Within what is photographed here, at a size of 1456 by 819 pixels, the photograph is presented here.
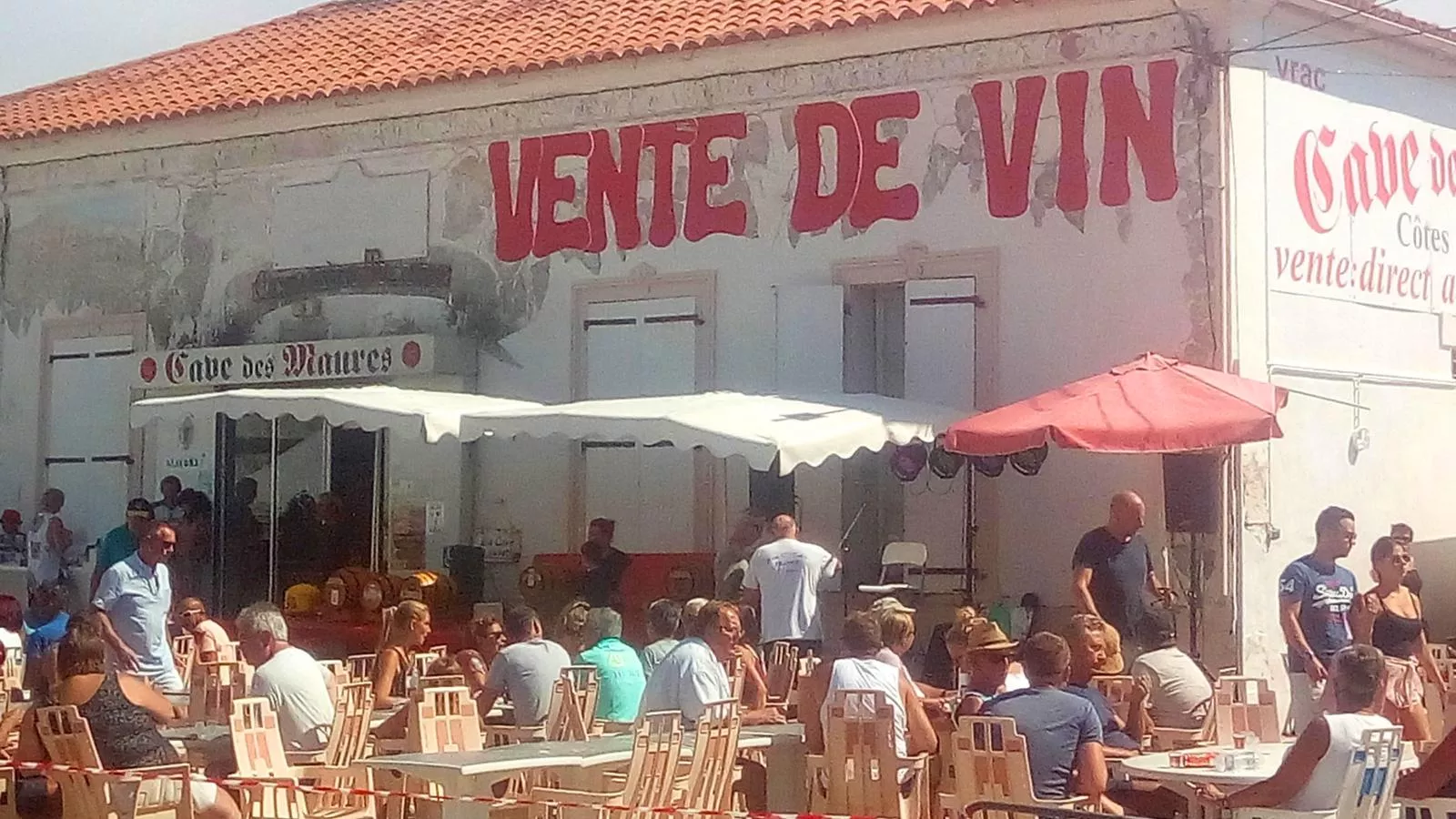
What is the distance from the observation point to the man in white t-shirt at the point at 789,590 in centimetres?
1151

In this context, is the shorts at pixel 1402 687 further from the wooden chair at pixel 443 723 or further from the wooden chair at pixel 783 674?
the wooden chair at pixel 443 723

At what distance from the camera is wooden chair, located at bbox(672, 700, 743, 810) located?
7430 millimetres

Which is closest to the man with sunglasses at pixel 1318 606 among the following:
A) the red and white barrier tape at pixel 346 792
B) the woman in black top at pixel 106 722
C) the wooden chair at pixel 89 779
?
the red and white barrier tape at pixel 346 792

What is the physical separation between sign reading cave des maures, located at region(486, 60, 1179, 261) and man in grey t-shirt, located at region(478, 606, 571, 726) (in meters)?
4.70

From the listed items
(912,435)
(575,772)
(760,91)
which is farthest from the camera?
(760,91)

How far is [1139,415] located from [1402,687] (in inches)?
111

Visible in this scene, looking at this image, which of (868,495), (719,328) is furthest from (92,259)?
(868,495)

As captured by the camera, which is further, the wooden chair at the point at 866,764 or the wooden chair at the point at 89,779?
the wooden chair at the point at 866,764

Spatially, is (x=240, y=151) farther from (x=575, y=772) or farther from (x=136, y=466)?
(x=575, y=772)

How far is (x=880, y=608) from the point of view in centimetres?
884

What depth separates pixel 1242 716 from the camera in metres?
8.56

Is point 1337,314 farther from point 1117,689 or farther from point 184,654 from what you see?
point 184,654

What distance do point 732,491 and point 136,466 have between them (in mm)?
5848

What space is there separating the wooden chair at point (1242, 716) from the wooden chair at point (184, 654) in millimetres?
5640
